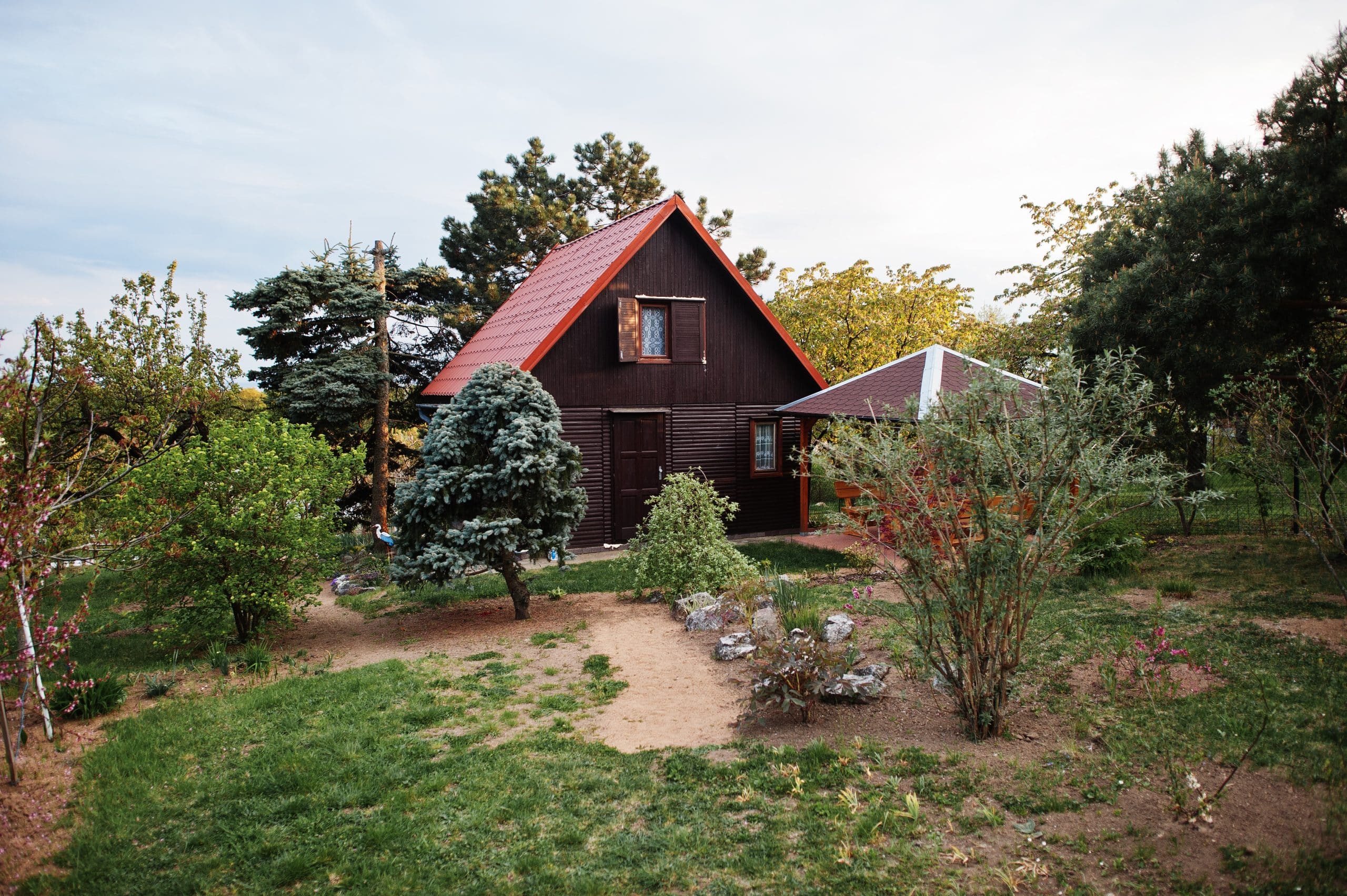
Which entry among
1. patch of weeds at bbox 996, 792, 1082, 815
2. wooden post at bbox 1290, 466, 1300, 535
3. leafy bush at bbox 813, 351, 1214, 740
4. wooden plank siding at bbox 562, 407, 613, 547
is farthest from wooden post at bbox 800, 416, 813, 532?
patch of weeds at bbox 996, 792, 1082, 815

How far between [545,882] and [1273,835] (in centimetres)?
348

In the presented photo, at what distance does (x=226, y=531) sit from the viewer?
8086mm

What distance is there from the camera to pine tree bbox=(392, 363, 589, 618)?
8742mm

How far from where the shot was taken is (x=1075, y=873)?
356 centimetres

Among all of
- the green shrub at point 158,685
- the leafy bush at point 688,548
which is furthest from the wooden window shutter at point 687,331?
the green shrub at point 158,685

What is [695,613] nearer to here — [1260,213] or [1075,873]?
[1075,873]

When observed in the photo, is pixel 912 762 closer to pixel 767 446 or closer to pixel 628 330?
pixel 628 330

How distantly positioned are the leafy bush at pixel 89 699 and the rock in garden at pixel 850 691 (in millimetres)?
5775

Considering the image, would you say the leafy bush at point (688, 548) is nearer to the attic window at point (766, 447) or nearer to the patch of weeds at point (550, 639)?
the patch of weeds at point (550, 639)

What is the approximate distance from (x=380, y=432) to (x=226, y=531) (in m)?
8.27

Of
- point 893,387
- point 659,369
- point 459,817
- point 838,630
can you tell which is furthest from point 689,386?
point 459,817

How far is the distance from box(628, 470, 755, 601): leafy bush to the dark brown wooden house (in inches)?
166

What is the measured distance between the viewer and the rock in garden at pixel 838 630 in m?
7.37

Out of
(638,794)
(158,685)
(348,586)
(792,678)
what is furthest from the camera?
(348,586)
